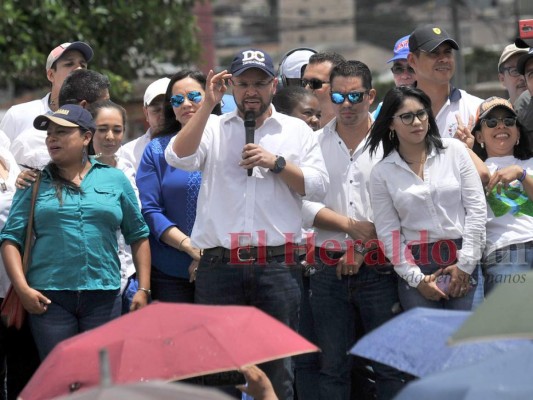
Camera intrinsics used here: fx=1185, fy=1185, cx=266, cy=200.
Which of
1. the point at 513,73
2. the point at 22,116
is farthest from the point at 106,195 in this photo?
the point at 513,73

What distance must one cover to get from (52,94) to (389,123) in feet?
8.74

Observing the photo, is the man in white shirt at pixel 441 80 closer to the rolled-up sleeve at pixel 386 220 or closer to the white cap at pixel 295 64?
the rolled-up sleeve at pixel 386 220

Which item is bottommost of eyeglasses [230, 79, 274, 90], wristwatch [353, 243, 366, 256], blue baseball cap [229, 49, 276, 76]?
wristwatch [353, 243, 366, 256]

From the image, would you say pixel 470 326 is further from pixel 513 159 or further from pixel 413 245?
pixel 513 159

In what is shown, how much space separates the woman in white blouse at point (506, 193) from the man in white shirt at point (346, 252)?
0.65m

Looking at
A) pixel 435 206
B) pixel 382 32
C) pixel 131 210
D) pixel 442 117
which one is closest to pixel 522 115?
pixel 442 117

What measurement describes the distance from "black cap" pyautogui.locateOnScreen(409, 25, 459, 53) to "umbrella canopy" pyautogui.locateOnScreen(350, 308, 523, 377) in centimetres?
335

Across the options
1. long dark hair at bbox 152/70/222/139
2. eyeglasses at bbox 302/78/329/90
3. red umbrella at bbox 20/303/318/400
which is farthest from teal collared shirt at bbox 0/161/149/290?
eyeglasses at bbox 302/78/329/90

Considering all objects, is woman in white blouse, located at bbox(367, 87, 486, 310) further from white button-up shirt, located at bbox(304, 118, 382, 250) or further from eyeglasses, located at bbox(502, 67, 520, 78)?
eyeglasses, located at bbox(502, 67, 520, 78)

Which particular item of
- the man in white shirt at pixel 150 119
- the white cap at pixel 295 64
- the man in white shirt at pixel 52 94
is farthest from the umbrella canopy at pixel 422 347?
the white cap at pixel 295 64

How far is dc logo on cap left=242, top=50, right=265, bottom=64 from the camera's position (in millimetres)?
6809

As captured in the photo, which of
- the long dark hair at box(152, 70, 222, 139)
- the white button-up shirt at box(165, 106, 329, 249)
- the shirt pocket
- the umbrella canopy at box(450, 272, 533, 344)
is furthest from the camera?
the long dark hair at box(152, 70, 222, 139)

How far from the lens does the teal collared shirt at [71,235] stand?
6777 millimetres

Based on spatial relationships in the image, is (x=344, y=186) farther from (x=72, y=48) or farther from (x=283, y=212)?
(x=72, y=48)
